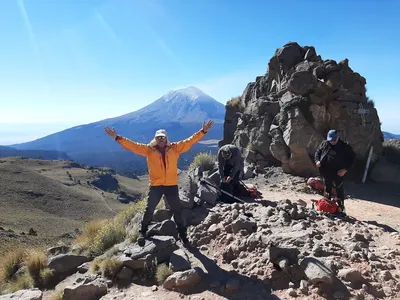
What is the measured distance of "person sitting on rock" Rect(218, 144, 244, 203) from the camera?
899cm

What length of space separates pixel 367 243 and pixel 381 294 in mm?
1613

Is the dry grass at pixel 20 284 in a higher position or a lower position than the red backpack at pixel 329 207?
lower

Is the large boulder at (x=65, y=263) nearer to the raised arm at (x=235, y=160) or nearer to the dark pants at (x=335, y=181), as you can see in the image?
the raised arm at (x=235, y=160)

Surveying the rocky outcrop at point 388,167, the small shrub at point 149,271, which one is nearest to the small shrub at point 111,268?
the small shrub at point 149,271

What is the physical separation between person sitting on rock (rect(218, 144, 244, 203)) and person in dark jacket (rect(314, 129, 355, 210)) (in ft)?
7.07

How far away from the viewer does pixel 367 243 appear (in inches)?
239

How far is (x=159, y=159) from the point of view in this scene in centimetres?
624

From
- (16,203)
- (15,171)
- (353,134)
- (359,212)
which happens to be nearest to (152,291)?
(359,212)

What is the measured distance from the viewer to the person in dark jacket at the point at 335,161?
7.83 m

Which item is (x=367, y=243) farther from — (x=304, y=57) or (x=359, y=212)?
(x=304, y=57)

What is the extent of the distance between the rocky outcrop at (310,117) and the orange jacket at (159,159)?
30.2 feet

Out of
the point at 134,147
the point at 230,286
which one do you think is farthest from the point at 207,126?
the point at 230,286

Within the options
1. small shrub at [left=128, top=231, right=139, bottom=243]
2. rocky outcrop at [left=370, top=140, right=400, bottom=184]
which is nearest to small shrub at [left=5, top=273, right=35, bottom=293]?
small shrub at [left=128, top=231, right=139, bottom=243]

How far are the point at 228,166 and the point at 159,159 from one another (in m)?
3.38
